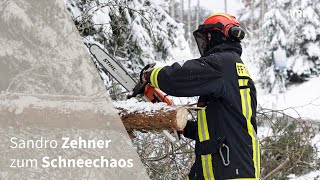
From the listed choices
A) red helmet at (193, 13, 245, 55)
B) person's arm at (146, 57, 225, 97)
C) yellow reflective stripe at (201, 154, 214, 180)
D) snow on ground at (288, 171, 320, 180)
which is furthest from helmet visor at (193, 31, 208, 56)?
snow on ground at (288, 171, 320, 180)

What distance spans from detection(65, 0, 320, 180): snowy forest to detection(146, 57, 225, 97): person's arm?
0.80 metres

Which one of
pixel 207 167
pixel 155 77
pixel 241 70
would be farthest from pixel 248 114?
pixel 155 77

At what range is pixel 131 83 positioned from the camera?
9.95ft

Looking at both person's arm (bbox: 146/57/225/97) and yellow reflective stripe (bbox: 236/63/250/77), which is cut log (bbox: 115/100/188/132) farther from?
yellow reflective stripe (bbox: 236/63/250/77)

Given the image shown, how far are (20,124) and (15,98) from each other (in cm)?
19

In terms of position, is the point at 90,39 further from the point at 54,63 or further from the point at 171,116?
the point at 171,116

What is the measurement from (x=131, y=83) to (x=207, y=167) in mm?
811

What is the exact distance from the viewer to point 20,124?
294 cm

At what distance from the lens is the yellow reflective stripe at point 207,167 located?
277cm

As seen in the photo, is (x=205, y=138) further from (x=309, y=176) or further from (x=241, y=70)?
(x=309, y=176)

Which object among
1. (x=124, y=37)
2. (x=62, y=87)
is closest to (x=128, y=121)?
(x=62, y=87)

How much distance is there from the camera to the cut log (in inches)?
108

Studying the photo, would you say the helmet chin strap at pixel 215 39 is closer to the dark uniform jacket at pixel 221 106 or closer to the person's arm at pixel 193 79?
the dark uniform jacket at pixel 221 106

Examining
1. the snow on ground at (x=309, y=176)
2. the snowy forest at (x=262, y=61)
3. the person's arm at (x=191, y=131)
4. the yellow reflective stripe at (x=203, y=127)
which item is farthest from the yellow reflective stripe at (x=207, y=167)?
the snow on ground at (x=309, y=176)
